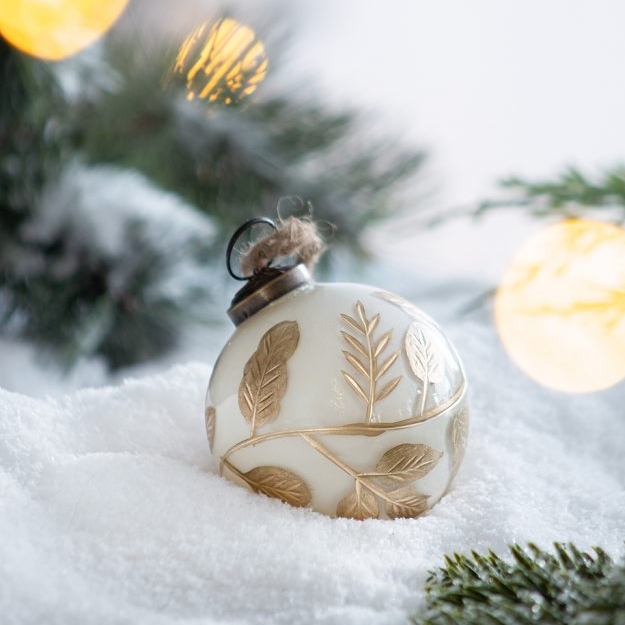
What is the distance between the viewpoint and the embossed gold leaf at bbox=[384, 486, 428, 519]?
0.33 m

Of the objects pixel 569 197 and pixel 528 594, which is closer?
pixel 528 594

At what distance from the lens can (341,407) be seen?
0.32 m

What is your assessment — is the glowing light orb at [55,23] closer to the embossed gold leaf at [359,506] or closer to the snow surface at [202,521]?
the snow surface at [202,521]

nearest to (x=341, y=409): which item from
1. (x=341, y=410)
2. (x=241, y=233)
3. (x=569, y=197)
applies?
(x=341, y=410)

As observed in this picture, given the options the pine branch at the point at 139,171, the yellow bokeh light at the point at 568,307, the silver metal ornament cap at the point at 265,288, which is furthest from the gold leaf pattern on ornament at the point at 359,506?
the pine branch at the point at 139,171

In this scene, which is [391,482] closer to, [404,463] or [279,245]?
[404,463]

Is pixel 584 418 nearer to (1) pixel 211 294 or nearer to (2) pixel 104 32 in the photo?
(1) pixel 211 294

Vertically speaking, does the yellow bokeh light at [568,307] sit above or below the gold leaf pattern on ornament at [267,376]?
below

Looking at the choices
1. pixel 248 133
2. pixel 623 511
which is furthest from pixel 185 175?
pixel 623 511

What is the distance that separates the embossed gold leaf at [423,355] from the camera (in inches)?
13.1

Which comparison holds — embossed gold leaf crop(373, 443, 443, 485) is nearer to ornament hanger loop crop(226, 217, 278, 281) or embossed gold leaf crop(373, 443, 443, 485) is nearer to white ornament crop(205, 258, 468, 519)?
white ornament crop(205, 258, 468, 519)

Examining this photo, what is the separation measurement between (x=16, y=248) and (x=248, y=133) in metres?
0.22

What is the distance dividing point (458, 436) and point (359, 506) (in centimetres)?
6

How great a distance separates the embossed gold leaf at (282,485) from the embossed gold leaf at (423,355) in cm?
7
